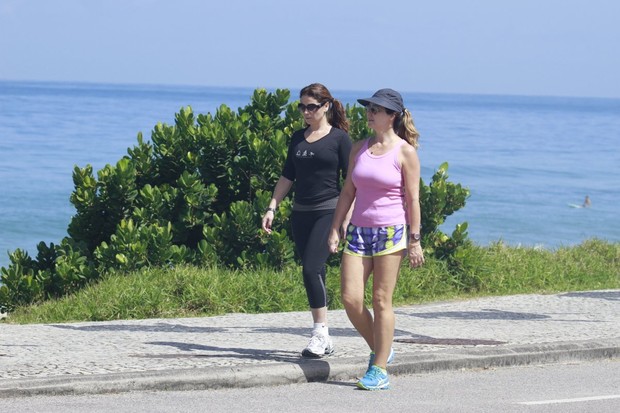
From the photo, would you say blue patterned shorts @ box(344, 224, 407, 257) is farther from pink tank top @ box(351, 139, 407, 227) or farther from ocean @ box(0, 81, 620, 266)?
ocean @ box(0, 81, 620, 266)

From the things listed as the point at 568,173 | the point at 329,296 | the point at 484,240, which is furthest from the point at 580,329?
the point at 568,173

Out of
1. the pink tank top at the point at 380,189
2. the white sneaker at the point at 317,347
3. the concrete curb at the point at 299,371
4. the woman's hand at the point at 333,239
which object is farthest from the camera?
the white sneaker at the point at 317,347

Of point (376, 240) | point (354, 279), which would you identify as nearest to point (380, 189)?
point (376, 240)

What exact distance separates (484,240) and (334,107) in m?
25.3

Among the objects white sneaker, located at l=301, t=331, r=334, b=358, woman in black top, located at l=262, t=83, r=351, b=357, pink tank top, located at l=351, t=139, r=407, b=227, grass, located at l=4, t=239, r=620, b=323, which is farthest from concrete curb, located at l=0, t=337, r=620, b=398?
grass, located at l=4, t=239, r=620, b=323

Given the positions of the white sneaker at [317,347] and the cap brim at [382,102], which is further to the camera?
the white sneaker at [317,347]

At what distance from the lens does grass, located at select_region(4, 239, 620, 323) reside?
1081cm

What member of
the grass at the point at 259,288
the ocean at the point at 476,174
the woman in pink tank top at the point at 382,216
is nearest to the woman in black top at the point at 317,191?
the woman in pink tank top at the point at 382,216

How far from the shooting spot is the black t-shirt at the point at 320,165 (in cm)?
834

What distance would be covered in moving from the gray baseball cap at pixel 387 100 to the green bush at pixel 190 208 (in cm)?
464

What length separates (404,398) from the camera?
7.52 meters

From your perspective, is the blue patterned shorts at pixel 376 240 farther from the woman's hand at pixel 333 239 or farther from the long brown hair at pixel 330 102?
the long brown hair at pixel 330 102

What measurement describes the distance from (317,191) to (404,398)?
5.33 ft

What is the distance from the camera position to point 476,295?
12.5 meters
